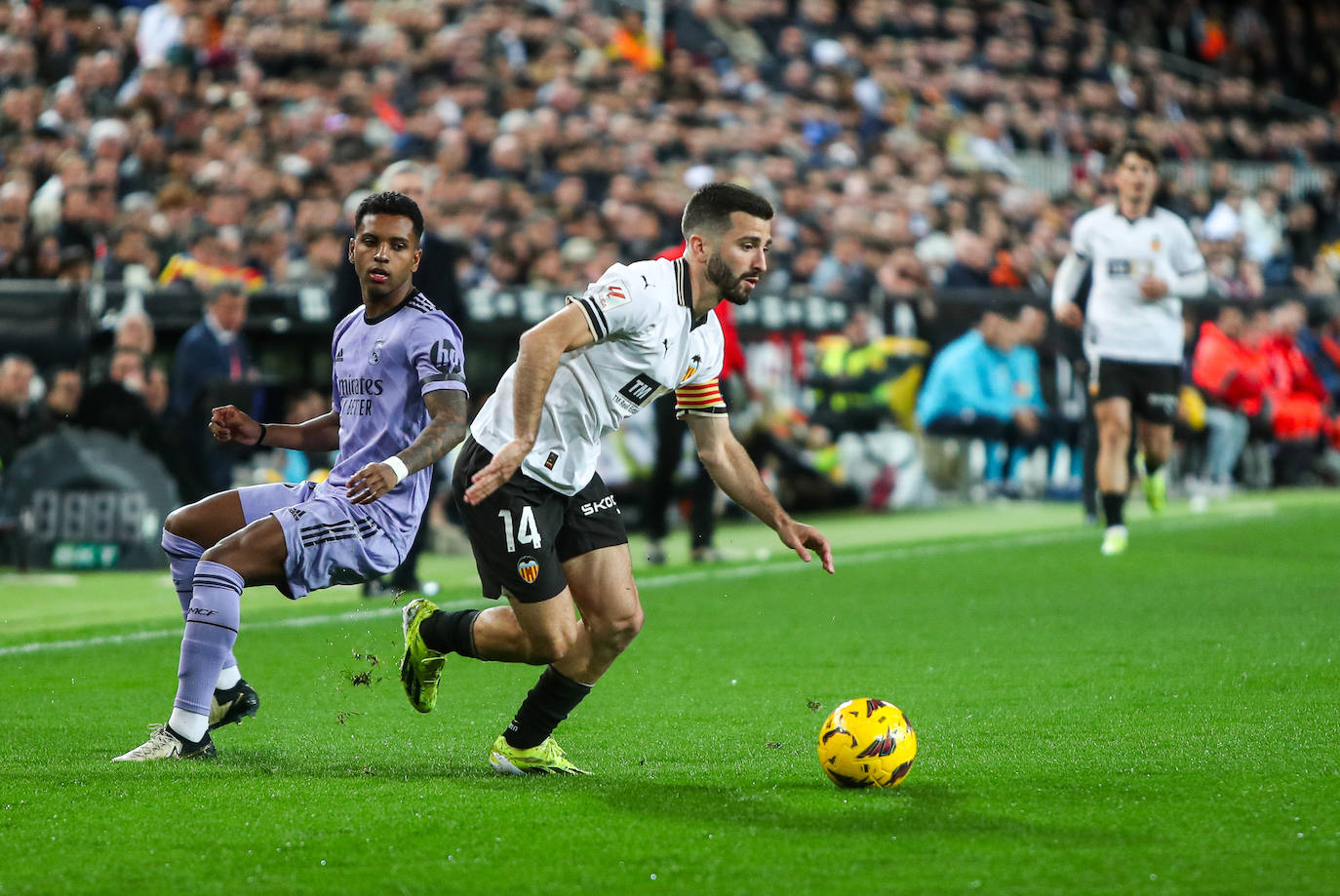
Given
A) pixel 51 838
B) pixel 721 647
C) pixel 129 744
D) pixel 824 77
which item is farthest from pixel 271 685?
pixel 824 77

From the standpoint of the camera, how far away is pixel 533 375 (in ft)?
16.5

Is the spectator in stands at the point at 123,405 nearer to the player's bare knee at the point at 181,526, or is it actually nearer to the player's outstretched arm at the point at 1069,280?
the player's bare knee at the point at 181,526

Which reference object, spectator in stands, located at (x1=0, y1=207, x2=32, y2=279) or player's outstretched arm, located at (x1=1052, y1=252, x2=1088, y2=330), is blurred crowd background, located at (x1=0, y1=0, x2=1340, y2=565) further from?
player's outstretched arm, located at (x1=1052, y1=252, x2=1088, y2=330)

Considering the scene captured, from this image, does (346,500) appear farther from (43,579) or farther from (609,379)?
(43,579)

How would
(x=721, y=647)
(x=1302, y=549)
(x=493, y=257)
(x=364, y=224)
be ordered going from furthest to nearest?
(x=493, y=257) < (x=1302, y=549) < (x=721, y=647) < (x=364, y=224)

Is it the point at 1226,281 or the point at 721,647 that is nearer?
the point at 721,647

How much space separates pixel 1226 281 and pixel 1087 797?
18873 mm

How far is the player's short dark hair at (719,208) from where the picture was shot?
17.3 feet

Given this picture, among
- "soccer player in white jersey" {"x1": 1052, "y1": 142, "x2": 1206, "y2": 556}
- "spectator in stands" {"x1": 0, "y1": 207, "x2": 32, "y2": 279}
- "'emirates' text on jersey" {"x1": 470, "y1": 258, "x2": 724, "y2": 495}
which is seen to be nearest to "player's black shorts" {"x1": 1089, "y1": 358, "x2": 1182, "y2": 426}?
"soccer player in white jersey" {"x1": 1052, "y1": 142, "x2": 1206, "y2": 556}

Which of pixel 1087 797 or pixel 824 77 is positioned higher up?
pixel 824 77

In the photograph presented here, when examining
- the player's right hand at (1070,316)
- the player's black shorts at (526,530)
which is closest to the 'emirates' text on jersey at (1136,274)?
the player's right hand at (1070,316)

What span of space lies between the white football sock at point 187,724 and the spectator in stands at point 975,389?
441 inches

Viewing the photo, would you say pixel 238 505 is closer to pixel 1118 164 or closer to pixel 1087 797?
pixel 1087 797

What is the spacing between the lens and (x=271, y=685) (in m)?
7.44
